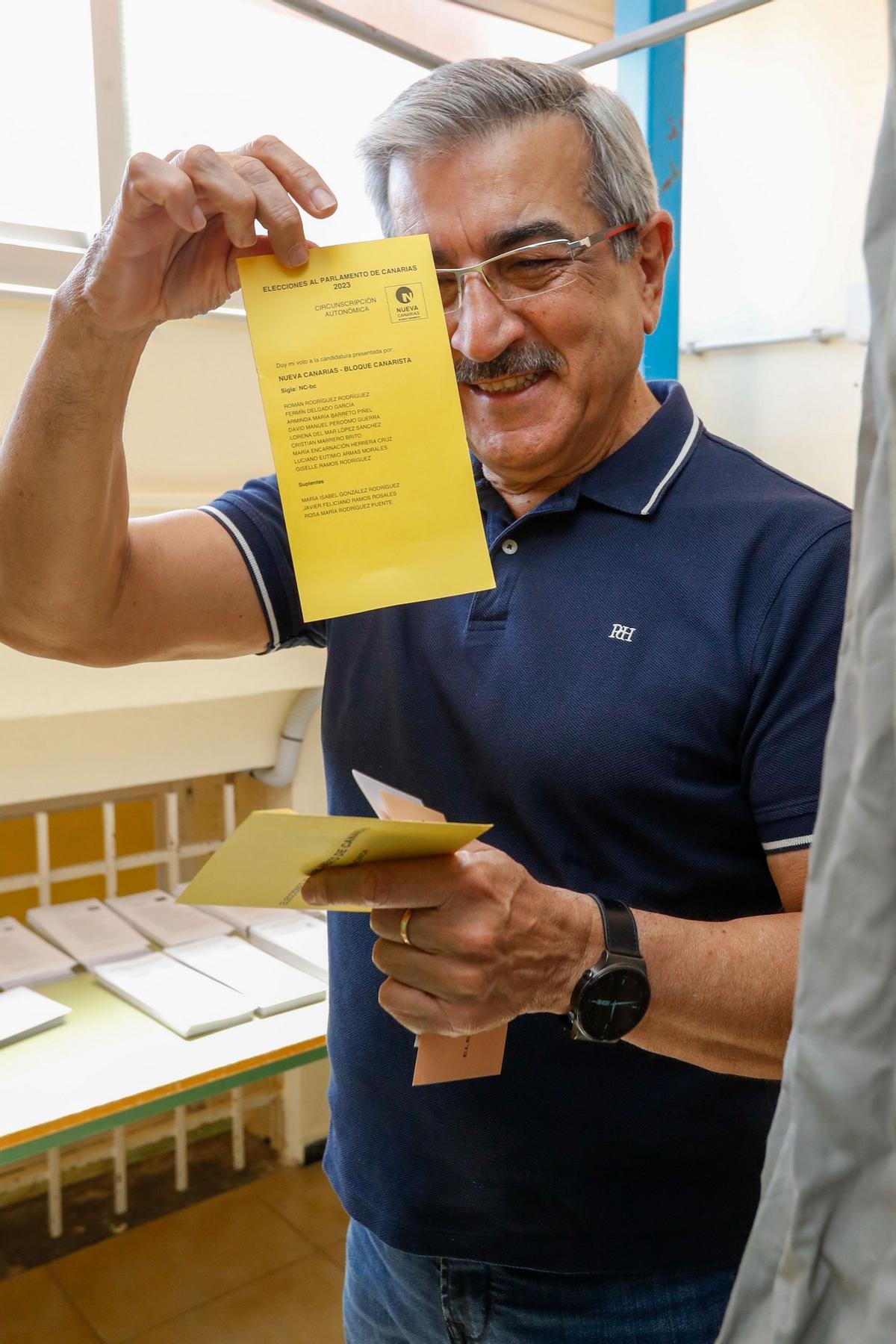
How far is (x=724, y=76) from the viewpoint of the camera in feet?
9.34

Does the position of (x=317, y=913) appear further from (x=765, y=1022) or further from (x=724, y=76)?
(x=724, y=76)

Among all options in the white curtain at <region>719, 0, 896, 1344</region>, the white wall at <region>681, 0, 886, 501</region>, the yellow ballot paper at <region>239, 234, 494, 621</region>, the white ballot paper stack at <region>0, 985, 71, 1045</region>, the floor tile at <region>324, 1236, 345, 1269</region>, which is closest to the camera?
the white curtain at <region>719, 0, 896, 1344</region>

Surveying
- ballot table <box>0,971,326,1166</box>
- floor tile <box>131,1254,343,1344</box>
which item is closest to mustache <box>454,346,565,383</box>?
ballot table <box>0,971,326,1166</box>

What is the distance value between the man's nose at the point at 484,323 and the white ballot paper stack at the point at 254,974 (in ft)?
3.78

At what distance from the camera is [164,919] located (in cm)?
212

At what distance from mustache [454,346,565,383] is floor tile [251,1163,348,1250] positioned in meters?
2.00

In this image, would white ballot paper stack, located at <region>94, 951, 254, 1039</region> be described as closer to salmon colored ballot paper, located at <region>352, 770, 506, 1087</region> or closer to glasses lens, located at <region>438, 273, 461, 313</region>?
salmon colored ballot paper, located at <region>352, 770, 506, 1087</region>

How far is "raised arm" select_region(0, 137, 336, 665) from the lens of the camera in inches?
35.5

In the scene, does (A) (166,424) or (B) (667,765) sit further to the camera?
(A) (166,424)

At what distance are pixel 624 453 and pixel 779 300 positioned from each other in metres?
1.96

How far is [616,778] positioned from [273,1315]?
1.77m

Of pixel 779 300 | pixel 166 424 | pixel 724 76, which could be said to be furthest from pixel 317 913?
pixel 724 76

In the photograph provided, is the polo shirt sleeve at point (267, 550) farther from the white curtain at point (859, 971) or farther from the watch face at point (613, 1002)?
the white curtain at point (859, 971)

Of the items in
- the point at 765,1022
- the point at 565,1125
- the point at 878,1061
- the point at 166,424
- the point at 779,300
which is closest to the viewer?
the point at 878,1061
